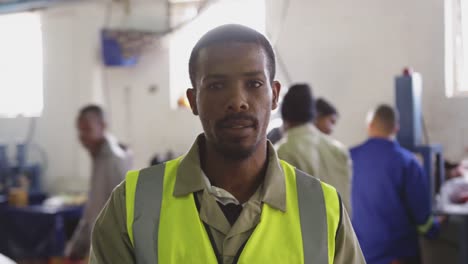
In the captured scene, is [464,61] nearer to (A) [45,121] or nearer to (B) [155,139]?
(B) [155,139]

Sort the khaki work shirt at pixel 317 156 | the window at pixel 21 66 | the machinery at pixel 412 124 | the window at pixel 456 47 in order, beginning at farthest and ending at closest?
the window at pixel 21 66
the window at pixel 456 47
the machinery at pixel 412 124
the khaki work shirt at pixel 317 156

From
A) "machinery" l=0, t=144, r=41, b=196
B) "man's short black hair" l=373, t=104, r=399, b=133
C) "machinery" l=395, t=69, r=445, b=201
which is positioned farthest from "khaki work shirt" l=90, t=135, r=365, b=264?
"machinery" l=0, t=144, r=41, b=196

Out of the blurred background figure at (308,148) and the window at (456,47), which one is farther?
the window at (456,47)

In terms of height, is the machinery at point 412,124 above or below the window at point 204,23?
below

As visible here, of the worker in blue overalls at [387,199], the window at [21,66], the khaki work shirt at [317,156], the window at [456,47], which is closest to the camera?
the khaki work shirt at [317,156]

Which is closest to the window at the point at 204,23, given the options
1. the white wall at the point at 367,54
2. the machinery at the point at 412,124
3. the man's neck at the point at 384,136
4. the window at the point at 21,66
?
the white wall at the point at 367,54

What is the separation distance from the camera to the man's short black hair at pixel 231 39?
111 centimetres

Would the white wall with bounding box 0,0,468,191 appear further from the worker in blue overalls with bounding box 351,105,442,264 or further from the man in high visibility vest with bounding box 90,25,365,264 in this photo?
the man in high visibility vest with bounding box 90,25,365,264

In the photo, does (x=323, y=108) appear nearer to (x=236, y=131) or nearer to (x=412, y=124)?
(x=412, y=124)

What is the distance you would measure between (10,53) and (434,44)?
13.2 feet

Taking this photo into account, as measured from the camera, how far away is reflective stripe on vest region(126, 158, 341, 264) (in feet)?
3.45

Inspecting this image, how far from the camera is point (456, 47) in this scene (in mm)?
4082

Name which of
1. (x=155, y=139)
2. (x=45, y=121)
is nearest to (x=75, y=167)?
(x=45, y=121)

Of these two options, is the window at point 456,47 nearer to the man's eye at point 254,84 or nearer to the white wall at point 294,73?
the white wall at point 294,73
